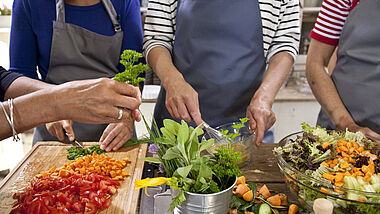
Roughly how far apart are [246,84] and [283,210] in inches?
31.0

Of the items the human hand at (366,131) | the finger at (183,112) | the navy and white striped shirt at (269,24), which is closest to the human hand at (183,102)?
the finger at (183,112)

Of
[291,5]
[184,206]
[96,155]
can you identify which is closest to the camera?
[184,206]

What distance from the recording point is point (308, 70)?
5.55 feet

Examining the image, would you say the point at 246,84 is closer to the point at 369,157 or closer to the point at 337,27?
the point at 337,27

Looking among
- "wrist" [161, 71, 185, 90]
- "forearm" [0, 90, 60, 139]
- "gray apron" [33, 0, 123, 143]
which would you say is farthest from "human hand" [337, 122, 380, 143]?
"gray apron" [33, 0, 123, 143]

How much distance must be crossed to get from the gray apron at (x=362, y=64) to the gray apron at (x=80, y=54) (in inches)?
47.1

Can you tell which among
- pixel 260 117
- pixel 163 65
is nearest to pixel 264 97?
pixel 260 117

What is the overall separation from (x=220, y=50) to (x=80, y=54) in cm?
77

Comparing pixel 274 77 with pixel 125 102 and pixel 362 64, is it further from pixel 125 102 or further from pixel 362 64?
pixel 125 102

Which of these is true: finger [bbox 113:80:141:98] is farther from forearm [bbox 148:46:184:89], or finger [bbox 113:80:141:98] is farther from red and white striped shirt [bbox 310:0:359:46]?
red and white striped shirt [bbox 310:0:359:46]

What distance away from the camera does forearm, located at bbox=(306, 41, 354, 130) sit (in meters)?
1.51

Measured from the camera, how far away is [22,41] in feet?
5.37

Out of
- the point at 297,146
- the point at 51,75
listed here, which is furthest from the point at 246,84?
the point at 51,75

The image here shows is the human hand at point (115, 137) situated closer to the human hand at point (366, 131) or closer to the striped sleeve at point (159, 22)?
the striped sleeve at point (159, 22)
